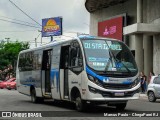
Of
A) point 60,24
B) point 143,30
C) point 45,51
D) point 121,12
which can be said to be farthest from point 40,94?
point 60,24

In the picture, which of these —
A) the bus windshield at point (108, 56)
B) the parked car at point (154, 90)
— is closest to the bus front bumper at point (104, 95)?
the bus windshield at point (108, 56)

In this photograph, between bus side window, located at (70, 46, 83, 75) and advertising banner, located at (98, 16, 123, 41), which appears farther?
advertising banner, located at (98, 16, 123, 41)

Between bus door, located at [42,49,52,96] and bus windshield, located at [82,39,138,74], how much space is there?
4112 mm

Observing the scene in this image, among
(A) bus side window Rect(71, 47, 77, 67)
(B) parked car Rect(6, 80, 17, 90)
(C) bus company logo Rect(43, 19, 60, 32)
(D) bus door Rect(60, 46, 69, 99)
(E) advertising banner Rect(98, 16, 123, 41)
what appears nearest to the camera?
(A) bus side window Rect(71, 47, 77, 67)

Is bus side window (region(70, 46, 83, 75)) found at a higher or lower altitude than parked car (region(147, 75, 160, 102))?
higher

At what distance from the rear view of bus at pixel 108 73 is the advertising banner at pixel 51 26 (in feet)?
141

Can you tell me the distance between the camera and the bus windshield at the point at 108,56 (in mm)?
16688

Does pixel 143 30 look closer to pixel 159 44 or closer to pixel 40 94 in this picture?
pixel 159 44

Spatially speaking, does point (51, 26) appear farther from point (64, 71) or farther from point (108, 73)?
point (108, 73)

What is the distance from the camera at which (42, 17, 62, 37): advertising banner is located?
60.4m

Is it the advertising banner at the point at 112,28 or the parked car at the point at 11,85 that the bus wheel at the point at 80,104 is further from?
the parked car at the point at 11,85

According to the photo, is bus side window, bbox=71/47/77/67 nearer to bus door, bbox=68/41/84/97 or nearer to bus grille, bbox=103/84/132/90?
bus door, bbox=68/41/84/97

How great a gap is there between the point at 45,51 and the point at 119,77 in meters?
6.00

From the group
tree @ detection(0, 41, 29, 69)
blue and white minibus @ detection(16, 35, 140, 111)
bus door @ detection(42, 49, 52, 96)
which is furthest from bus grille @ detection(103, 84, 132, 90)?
tree @ detection(0, 41, 29, 69)
